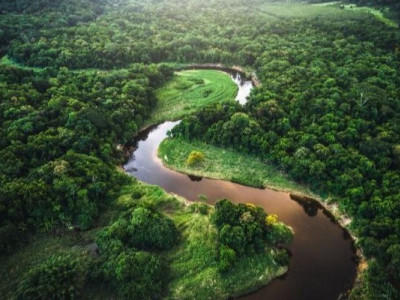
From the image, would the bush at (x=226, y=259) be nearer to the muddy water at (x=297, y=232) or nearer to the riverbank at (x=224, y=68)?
the muddy water at (x=297, y=232)

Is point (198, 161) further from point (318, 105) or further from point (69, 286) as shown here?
point (69, 286)

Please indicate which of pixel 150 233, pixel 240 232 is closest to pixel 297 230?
pixel 240 232

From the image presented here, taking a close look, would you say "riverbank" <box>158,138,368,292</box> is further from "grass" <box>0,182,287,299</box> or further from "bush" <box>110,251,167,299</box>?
"bush" <box>110,251,167,299</box>

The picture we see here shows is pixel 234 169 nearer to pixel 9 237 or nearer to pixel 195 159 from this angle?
pixel 195 159

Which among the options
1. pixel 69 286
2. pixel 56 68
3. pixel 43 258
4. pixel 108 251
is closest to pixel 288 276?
pixel 108 251

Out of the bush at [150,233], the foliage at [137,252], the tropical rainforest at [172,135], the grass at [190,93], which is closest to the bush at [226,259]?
the tropical rainforest at [172,135]

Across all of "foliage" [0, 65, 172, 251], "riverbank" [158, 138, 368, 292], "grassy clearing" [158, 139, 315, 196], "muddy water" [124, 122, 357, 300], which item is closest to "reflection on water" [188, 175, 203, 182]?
"muddy water" [124, 122, 357, 300]

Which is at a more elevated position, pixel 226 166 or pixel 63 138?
pixel 63 138
